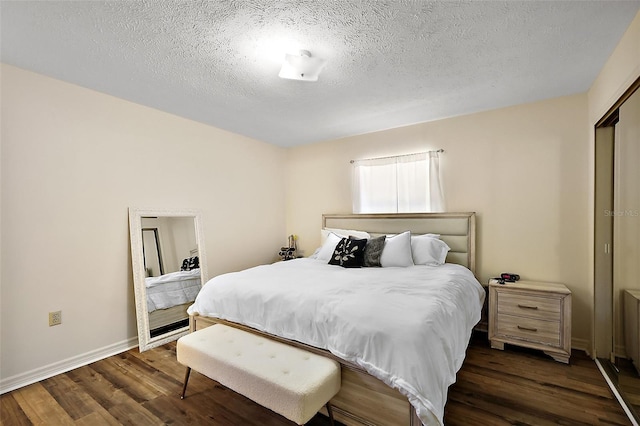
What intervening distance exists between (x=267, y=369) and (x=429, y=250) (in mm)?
2203

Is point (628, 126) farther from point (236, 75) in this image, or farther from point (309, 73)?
point (236, 75)

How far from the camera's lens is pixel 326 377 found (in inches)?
64.7

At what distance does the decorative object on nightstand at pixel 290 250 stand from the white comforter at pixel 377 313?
157 cm

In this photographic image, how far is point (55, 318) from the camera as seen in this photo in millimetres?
2510

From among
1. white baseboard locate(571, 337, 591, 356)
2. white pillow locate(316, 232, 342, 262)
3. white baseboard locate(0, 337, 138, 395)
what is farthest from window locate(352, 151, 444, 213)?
white baseboard locate(0, 337, 138, 395)

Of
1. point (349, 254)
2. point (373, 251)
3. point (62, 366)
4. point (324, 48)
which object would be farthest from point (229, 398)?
point (324, 48)

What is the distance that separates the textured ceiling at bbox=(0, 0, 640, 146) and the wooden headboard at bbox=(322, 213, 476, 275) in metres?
1.27

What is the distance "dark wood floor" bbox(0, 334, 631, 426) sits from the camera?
6.18ft

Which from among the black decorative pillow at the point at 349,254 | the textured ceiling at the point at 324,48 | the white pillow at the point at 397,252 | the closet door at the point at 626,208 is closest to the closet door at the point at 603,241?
the closet door at the point at 626,208

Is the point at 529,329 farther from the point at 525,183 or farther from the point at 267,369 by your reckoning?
the point at 267,369

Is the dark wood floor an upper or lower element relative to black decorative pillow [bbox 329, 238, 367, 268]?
lower

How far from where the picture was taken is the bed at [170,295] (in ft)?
10.1

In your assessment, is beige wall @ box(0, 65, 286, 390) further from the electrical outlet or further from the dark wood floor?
the dark wood floor

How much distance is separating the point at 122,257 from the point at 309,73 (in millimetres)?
2538
